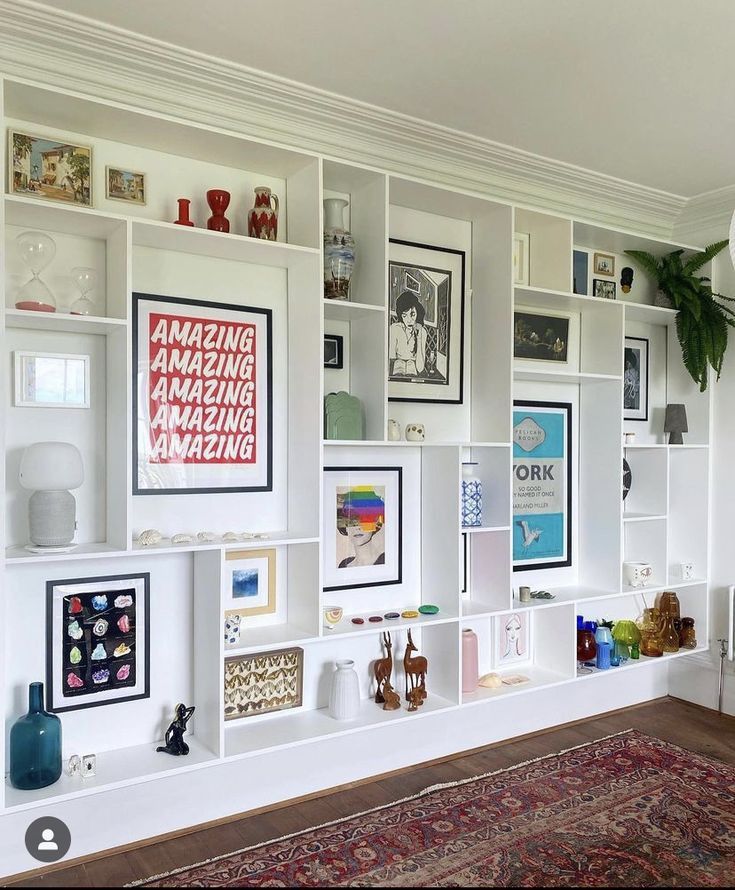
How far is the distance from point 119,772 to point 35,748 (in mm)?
282

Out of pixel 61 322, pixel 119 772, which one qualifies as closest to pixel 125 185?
pixel 61 322

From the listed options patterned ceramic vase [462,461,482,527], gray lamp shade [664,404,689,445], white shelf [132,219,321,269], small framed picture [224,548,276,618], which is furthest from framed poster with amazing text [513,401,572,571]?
white shelf [132,219,321,269]

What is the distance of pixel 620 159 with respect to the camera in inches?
137

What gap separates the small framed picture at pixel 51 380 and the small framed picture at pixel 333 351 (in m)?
0.92

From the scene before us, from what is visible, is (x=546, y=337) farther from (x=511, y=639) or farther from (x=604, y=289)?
(x=511, y=639)

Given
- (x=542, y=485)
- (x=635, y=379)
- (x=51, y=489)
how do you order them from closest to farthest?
(x=51, y=489)
(x=542, y=485)
(x=635, y=379)

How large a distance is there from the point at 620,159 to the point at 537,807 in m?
2.78

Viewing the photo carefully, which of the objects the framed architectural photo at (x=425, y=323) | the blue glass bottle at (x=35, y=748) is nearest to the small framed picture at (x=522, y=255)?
the framed architectural photo at (x=425, y=323)

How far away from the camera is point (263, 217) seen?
282 centimetres

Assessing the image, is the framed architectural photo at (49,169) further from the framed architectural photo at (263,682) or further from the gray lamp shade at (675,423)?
the gray lamp shade at (675,423)

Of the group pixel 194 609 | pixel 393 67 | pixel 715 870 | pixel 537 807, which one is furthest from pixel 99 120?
pixel 715 870

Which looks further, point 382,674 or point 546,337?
point 546,337

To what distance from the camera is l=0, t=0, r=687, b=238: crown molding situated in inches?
96.8

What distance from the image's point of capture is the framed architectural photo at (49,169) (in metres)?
2.50
